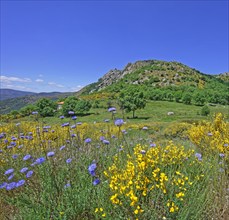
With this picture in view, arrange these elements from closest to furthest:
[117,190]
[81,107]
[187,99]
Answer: [117,190] < [81,107] < [187,99]

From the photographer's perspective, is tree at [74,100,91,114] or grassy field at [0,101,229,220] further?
tree at [74,100,91,114]

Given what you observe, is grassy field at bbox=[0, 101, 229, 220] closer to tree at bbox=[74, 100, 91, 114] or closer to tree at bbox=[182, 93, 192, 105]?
tree at bbox=[74, 100, 91, 114]

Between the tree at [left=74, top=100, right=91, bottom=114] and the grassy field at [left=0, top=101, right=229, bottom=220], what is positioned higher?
the grassy field at [left=0, top=101, right=229, bottom=220]

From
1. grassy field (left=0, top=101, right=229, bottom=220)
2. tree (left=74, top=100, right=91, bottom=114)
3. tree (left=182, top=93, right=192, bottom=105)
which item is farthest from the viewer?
tree (left=182, top=93, right=192, bottom=105)

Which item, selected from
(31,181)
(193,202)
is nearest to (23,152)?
(31,181)

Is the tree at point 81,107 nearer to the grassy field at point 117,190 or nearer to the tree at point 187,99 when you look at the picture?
the tree at point 187,99

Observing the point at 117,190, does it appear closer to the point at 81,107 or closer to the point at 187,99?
the point at 81,107

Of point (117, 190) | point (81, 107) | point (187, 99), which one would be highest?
point (187, 99)

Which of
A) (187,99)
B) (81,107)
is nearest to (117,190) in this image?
(81,107)

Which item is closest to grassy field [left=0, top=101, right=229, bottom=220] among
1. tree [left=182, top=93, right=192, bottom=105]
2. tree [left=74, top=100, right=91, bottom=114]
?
tree [left=74, top=100, right=91, bottom=114]

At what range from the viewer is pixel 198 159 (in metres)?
3.00

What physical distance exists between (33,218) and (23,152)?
1812 millimetres

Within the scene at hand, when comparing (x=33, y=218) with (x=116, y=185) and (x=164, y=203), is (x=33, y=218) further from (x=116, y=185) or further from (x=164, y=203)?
(x=164, y=203)

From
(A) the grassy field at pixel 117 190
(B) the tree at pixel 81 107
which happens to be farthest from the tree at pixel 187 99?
(A) the grassy field at pixel 117 190
